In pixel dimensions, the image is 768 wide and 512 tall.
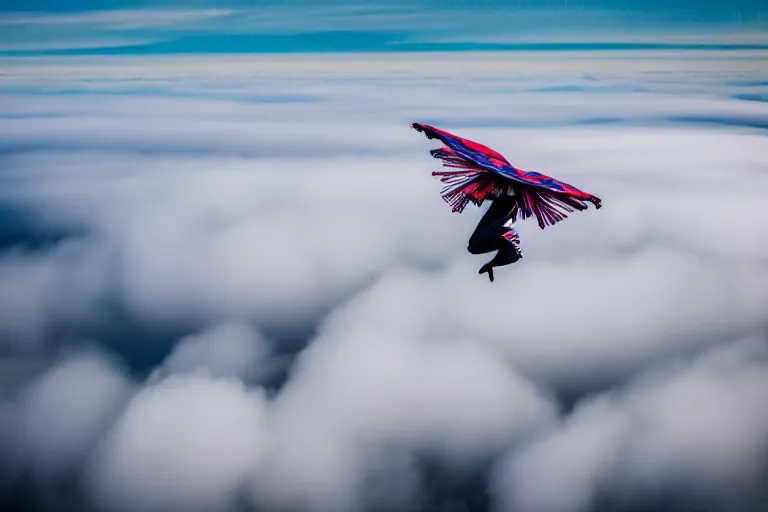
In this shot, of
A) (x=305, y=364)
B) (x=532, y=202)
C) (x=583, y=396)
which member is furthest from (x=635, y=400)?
(x=532, y=202)

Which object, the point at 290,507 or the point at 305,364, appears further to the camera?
the point at 305,364

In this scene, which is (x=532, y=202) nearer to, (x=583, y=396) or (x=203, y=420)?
(x=583, y=396)

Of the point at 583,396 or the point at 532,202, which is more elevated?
the point at 532,202

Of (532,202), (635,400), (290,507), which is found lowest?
(290,507)
